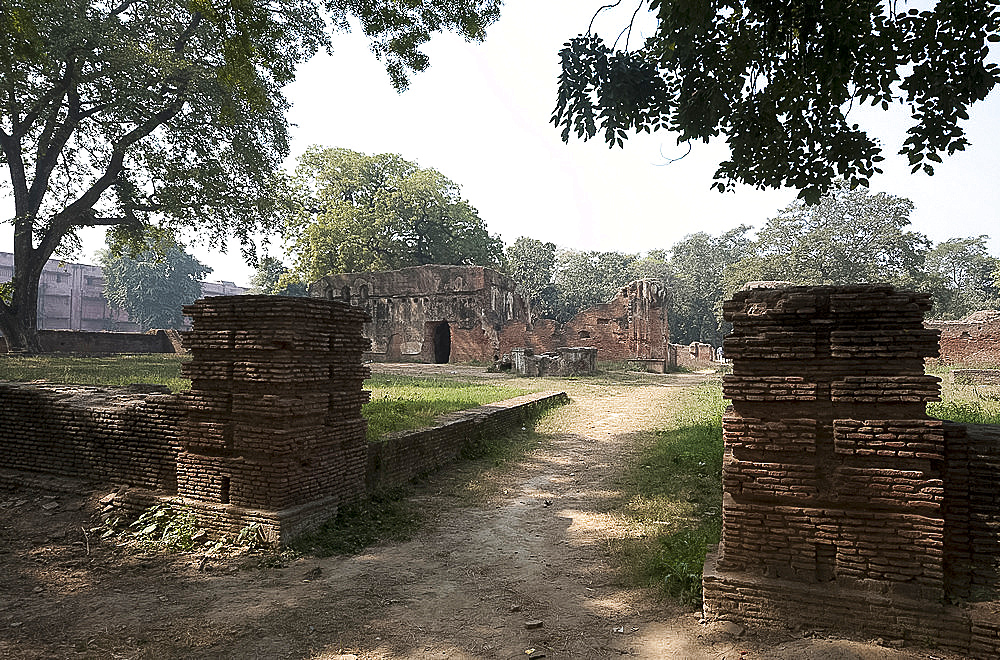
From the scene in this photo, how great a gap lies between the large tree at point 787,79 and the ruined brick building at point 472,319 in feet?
60.0

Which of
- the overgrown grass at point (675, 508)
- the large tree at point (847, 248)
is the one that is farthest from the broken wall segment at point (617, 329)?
the overgrown grass at point (675, 508)

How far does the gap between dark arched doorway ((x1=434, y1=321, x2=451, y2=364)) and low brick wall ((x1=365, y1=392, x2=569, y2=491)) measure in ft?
54.2

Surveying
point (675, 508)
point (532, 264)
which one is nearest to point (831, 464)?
point (675, 508)

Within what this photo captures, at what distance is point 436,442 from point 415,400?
10.8 feet

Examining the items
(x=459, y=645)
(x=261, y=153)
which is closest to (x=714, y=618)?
(x=459, y=645)

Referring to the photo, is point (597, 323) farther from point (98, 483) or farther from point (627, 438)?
point (98, 483)

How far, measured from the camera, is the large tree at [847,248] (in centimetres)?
3409

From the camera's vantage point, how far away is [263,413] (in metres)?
4.82

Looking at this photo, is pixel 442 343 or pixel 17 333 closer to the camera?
pixel 17 333

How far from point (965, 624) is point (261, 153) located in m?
19.8

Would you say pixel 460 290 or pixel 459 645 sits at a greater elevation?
pixel 460 290

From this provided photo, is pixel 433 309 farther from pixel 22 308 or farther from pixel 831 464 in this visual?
pixel 831 464

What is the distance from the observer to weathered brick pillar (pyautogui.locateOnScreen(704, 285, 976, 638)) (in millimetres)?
3109

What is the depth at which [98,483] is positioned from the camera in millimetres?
5797
